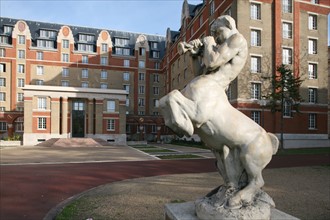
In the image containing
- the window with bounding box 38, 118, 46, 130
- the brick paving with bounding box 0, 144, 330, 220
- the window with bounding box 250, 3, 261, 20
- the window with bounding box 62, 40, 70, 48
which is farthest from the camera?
the window with bounding box 62, 40, 70, 48

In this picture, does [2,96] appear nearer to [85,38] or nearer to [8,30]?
[8,30]

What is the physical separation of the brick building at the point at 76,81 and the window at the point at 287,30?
79.9ft

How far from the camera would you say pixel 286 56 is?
111 feet

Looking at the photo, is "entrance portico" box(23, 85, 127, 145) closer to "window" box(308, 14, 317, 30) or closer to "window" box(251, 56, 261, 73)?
"window" box(251, 56, 261, 73)

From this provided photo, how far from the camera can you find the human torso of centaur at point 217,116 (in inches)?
107

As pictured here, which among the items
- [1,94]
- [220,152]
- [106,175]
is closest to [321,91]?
[106,175]

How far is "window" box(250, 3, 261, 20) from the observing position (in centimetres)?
3245

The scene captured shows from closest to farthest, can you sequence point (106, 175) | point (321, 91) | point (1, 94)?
point (106, 175), point (321, 91), point (1, 94)

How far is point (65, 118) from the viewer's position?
43.3m

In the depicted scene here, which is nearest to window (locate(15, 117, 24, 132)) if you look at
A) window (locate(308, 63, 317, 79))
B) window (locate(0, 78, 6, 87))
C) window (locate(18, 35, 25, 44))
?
window (locate(0, 78, 6, 87))

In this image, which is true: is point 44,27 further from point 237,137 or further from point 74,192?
point 237,137

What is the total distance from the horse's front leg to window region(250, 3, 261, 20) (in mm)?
32896

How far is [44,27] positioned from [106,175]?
5570 cm

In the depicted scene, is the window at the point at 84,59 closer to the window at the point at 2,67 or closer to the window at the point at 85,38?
the window at the point at 85,38
